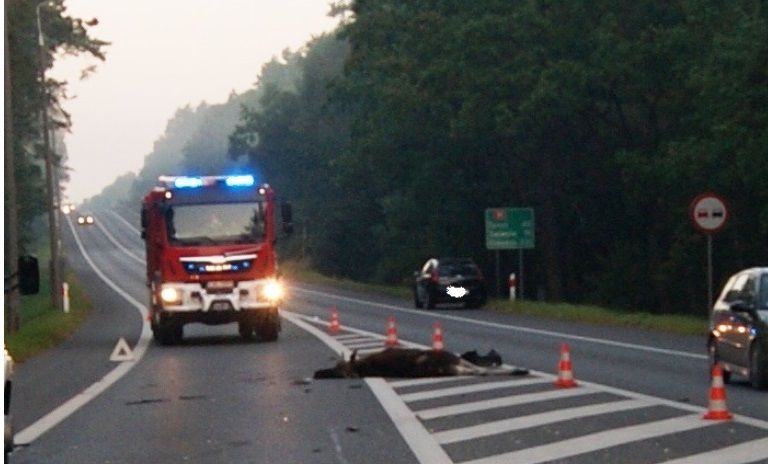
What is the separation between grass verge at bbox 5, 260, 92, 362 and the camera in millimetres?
34688

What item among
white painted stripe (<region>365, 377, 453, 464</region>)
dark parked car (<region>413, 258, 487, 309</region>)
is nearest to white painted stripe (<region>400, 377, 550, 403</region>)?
white painted stripe (<region>365, 377, 453, 464</region>)

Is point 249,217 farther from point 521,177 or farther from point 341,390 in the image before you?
point 521,177

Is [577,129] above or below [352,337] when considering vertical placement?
above

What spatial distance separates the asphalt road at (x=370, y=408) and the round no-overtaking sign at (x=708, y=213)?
205cm

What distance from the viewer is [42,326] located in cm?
4300

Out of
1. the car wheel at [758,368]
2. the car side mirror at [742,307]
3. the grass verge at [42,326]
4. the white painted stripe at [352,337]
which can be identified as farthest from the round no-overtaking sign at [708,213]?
the car wheel at [758,368]

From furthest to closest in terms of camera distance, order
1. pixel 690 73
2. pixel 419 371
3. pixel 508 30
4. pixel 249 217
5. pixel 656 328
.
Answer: pixel 508 30 < pixel 690 73 < pixel 656 328 < pixel 249 217 < pixel 419 371

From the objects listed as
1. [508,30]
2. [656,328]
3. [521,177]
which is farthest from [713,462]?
[521,177]

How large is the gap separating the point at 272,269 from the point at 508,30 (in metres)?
25.2

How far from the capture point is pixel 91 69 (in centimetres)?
6644

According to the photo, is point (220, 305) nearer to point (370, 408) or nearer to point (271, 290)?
point (271, 290)

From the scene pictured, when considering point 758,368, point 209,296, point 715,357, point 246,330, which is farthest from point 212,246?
point 758,368

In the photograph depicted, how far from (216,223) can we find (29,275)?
881 inches

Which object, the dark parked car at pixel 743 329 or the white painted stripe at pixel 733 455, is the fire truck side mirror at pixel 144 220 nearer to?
the dark parked car at pixel 743 329
